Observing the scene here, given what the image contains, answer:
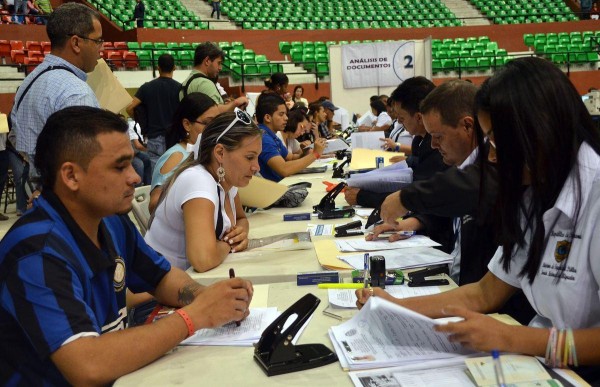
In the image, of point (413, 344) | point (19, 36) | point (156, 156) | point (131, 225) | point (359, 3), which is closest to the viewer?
Answer: point (413, 344)

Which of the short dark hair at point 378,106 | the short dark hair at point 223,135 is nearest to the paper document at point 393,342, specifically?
the short dark hair at point 223,135

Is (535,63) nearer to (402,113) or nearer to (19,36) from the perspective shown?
(402,113)

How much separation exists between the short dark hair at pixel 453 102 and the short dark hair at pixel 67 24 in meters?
1.59

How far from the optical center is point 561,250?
1317 mm

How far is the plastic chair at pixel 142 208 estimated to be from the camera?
3092mm

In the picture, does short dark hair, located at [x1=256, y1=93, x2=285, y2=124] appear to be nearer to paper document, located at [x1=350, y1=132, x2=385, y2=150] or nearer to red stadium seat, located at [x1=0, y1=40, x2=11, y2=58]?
paper document, located at [x1=350, y1=132, x2=385, y2=150]

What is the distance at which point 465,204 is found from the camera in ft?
6.74

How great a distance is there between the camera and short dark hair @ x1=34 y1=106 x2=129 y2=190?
4.72ft

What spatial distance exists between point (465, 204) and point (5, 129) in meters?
5.32

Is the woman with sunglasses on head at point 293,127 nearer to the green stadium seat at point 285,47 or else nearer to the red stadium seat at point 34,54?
the red stadium seat at point 34,54

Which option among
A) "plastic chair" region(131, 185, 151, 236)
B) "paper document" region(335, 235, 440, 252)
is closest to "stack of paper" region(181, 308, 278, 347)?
"paper document" region(335, 235, 440, 252)

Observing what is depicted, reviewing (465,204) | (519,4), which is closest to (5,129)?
(465,204)

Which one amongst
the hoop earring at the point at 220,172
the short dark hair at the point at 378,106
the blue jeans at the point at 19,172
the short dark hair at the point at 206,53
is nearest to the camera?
the hoop earring at the point at 220,172

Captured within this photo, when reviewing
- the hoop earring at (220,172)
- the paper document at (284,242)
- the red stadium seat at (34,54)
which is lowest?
the paper document at (284,242)
